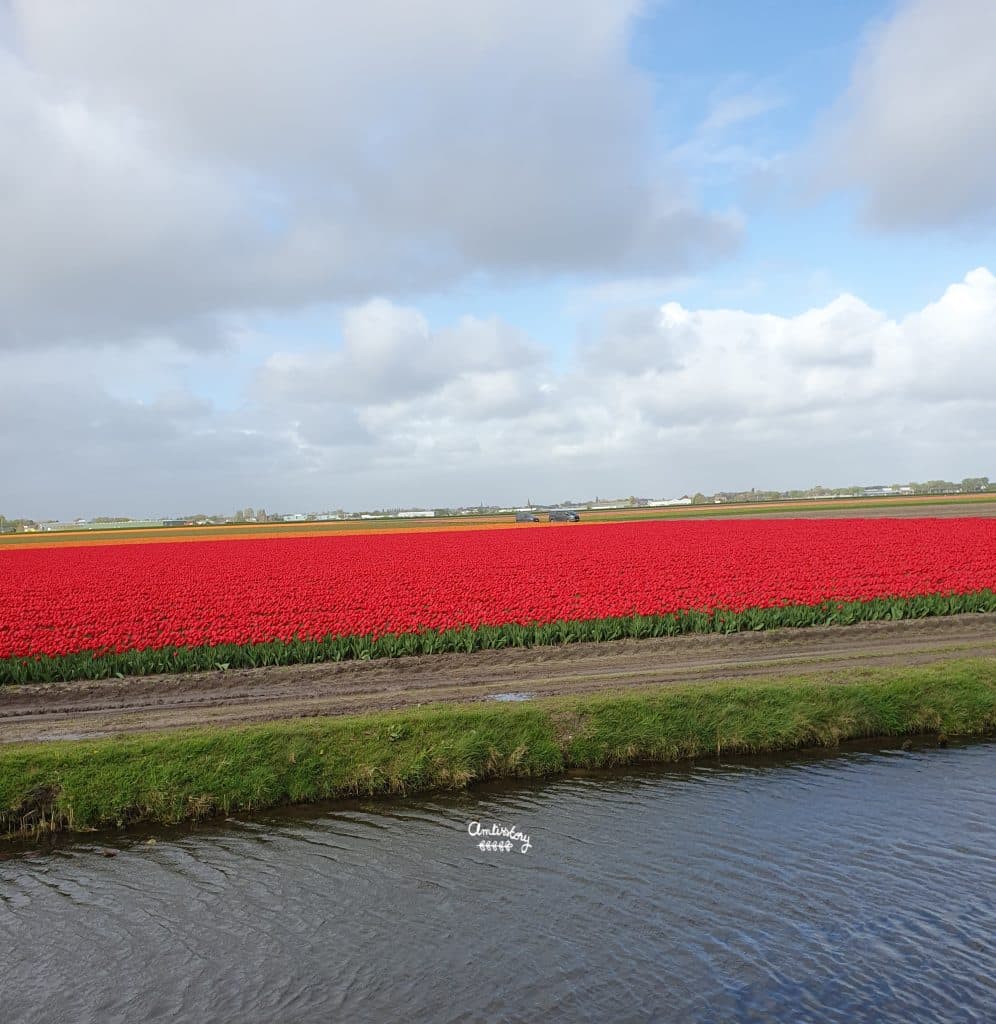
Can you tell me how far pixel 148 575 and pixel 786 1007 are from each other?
29526 mm

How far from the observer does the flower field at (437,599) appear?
20.0 m

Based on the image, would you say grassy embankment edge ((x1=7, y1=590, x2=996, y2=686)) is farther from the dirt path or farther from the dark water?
the dark water

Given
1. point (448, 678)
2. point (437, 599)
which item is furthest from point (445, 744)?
point (437, 599)

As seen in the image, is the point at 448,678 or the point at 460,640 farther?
the point at 460,640

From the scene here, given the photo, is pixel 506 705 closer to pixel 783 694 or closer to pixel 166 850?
pixel 783 694

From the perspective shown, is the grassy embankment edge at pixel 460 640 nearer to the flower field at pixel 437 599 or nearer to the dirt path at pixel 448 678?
the flower field at pixel 437 599

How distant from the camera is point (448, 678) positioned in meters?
18.2

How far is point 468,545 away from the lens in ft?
147

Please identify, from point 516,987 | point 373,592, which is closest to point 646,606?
point 373,592

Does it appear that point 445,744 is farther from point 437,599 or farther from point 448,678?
point 437,599

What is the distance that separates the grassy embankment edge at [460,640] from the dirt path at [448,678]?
1.26 feet

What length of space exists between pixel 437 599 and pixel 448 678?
A: 5.11 m

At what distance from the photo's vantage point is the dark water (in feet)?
21.6

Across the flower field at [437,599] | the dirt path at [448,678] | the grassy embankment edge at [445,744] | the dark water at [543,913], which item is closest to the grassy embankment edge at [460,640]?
the flower field at [437,599]
